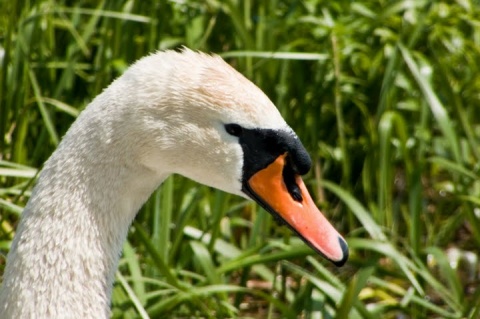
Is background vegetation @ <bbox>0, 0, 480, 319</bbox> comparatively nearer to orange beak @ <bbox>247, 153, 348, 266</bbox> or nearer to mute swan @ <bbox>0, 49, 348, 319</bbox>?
orange beak @ <bbox>247, 153, 348, 266</bbox>

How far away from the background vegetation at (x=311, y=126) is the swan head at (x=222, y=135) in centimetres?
76

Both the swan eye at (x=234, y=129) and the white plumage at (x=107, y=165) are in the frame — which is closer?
the white plumage at (x=107, y=165)

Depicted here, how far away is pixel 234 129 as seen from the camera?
298 cm

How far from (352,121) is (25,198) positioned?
1.70m

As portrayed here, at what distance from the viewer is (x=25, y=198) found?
408 centimetres

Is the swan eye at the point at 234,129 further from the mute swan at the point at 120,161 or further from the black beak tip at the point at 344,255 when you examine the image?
the black beak tip at the point at 344,255

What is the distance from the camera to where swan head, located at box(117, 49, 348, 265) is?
9.53 ft

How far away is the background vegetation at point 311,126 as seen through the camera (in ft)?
→ 13.3

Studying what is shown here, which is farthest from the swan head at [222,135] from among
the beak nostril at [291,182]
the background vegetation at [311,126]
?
the background vegetation at [311,126]

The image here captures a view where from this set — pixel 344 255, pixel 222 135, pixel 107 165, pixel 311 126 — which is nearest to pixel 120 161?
pixel 107 165

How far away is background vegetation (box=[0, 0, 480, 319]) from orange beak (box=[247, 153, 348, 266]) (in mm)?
744

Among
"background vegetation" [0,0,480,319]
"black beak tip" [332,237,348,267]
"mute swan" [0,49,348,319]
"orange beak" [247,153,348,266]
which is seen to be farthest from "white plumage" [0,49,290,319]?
"background vegetation" [0,0,480,319]

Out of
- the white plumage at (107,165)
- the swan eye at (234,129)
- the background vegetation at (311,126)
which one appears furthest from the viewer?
the background vegetation at (311,126)

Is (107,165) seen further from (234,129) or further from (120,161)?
(234,129)
